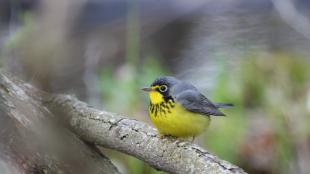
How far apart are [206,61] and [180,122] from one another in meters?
2.54

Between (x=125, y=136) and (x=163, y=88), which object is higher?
(x=163, y=88)

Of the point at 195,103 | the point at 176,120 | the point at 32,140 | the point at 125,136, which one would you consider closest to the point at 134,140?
the point at 125,136

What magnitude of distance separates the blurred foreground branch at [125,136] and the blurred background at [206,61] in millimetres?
248

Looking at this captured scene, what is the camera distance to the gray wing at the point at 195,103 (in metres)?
2.75

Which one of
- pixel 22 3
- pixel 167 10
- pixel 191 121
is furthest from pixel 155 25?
pixel 191 121

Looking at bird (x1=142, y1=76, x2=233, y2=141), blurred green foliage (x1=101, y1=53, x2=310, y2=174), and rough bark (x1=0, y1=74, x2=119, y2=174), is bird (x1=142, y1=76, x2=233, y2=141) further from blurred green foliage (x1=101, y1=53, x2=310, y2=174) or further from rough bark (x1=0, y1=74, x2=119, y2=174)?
blurred green foliage (x1=101, y1=53, x2=310, y2=174)

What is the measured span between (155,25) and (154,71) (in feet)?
4.52

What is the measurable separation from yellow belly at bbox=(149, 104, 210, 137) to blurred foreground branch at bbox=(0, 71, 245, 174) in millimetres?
93

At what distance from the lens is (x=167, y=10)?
5941 millimetres

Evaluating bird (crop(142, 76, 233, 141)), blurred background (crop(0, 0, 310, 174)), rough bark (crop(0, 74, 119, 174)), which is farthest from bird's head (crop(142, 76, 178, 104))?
rough bark (crop(0, 74, 119, 174))

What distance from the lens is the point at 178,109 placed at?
2.75 metres

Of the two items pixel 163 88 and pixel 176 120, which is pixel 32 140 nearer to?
pixel 176 120

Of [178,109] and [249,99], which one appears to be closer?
[178,109]

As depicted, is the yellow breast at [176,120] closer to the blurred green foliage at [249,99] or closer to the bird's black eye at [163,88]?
the bird's black eye at [163,88]
